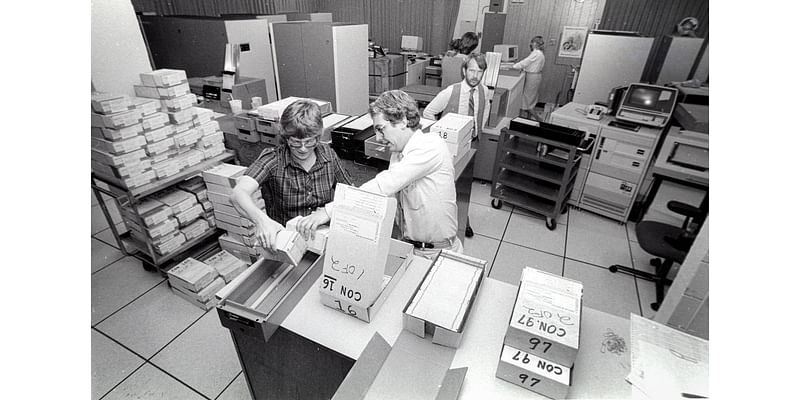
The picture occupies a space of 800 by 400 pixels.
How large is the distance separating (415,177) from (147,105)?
205cm

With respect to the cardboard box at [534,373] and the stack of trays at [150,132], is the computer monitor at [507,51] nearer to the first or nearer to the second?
the stack of trays at [150,132]

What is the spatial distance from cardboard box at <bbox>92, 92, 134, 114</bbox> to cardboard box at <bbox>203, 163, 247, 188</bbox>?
0.66 m

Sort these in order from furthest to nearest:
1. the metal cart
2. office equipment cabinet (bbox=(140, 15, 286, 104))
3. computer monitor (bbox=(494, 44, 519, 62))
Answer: computer monitor (bbox=(494, 44, 519, 62)), office equipment cabinet (bbox=(140, 15, 286, 104)), the metal cart

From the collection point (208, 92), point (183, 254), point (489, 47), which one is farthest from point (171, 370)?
point (489, 47)

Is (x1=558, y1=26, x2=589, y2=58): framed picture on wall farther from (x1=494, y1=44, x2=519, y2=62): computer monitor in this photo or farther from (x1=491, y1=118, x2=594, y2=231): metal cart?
(x1=491, y1=118, x2=594, y2=231): metal cart

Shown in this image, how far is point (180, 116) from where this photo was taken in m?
2.56

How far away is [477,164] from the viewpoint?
170 inches

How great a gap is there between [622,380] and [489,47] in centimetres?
737

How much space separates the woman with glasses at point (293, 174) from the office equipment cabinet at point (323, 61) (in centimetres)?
295

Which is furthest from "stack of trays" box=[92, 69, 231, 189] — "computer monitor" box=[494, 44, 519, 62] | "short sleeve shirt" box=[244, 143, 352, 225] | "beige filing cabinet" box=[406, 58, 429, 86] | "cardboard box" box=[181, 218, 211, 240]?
"computer monitor" box=[494, 44, 519, 62]

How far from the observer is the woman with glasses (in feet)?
Answer: 5.66

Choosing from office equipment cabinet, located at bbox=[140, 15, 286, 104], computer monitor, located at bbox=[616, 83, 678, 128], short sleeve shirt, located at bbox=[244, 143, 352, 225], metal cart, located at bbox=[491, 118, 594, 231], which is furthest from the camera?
office equipment cabinet, located at bbox=[140, 15, 286, 104]

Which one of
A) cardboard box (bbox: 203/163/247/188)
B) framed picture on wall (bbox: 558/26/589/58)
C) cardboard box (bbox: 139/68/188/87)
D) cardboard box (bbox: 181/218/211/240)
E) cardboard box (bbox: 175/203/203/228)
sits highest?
framed picture on wall (bbox: 558/26/589/58)

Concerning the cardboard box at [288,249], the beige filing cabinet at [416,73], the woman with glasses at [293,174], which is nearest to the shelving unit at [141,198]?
the woman with glasses at [293,174]
